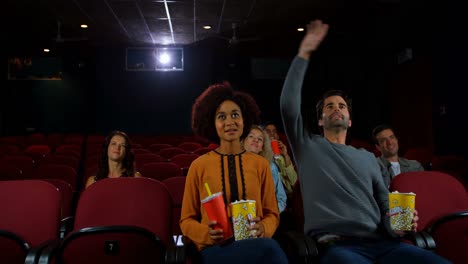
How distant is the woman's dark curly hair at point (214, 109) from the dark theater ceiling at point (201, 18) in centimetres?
579

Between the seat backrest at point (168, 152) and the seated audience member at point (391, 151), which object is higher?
the seated audience member at point (391, 151)

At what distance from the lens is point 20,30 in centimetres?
983

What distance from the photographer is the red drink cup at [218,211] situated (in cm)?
156

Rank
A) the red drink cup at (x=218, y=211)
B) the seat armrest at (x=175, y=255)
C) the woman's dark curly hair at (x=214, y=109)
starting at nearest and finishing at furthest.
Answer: the red drink cup at (x=218, y=211)
the seat armrest at (x=175, y=255)
the woman's dark curly hair at (x=214, y=109)

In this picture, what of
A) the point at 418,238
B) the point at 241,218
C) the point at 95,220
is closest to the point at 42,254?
the point at 95,220

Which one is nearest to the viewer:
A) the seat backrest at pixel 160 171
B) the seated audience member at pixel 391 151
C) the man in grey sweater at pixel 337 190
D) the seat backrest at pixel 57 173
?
the man in grey sweater at pixel 337 190

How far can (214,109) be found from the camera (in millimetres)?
2104

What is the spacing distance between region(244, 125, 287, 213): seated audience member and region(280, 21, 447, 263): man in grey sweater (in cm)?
80

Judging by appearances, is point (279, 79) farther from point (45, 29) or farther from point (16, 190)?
point (16, 190)

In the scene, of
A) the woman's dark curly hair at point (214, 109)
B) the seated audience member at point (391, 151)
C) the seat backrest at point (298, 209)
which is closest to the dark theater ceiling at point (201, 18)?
the seated audience member at point (391, 151)

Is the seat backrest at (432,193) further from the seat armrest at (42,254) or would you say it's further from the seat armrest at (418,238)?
the seat armrest at (42,254)

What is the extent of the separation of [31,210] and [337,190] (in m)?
1.51

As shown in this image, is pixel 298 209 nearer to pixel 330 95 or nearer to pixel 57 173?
pixel 330 95

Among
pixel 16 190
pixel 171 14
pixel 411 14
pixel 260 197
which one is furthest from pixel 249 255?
pixel 171 14
